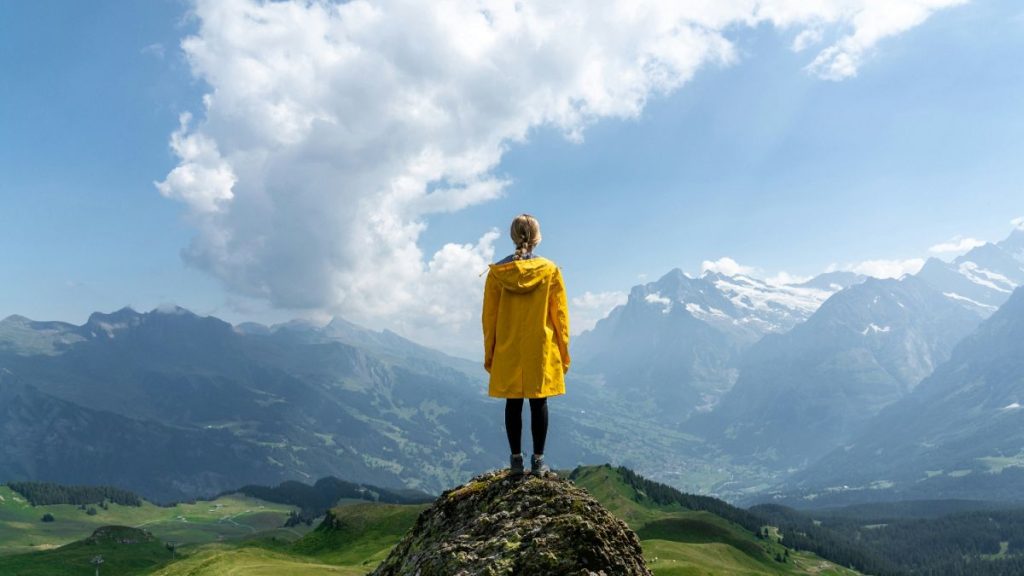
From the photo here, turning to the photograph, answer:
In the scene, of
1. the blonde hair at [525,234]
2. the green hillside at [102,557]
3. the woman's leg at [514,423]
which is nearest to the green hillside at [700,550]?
the woman's leg at [514,423]

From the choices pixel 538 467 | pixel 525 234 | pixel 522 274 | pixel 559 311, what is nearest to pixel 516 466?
pixel 538 467

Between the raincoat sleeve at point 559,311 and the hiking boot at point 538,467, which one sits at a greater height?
the raincoat sleeve at point 559,311

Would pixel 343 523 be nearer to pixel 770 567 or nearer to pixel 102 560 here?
pixel 102 560

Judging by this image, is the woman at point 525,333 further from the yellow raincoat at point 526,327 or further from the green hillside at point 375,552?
the green hillside at point 375,552

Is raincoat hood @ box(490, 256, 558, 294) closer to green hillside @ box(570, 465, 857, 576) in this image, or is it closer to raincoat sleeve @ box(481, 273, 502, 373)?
raincoat sleeve @ box(481, 273, 502, 373)

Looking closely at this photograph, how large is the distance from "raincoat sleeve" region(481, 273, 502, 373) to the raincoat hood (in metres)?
0.34

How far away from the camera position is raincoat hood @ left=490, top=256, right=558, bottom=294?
11227 mm

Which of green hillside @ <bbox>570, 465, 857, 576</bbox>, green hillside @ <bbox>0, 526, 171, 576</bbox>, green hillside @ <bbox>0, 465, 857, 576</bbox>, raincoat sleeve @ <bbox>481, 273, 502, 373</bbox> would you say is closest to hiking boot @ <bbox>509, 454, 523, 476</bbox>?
raincoat sleeve @ <bbox>481, 273, 502, 373</bbox>

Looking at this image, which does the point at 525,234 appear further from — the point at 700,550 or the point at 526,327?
the point at 700,550

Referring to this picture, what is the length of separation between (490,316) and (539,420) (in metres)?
2.27

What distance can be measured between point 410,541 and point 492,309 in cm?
487

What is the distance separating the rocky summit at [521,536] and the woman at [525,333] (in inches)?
36.3

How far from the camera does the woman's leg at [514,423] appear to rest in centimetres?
1148

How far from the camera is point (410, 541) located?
11.7 metres
